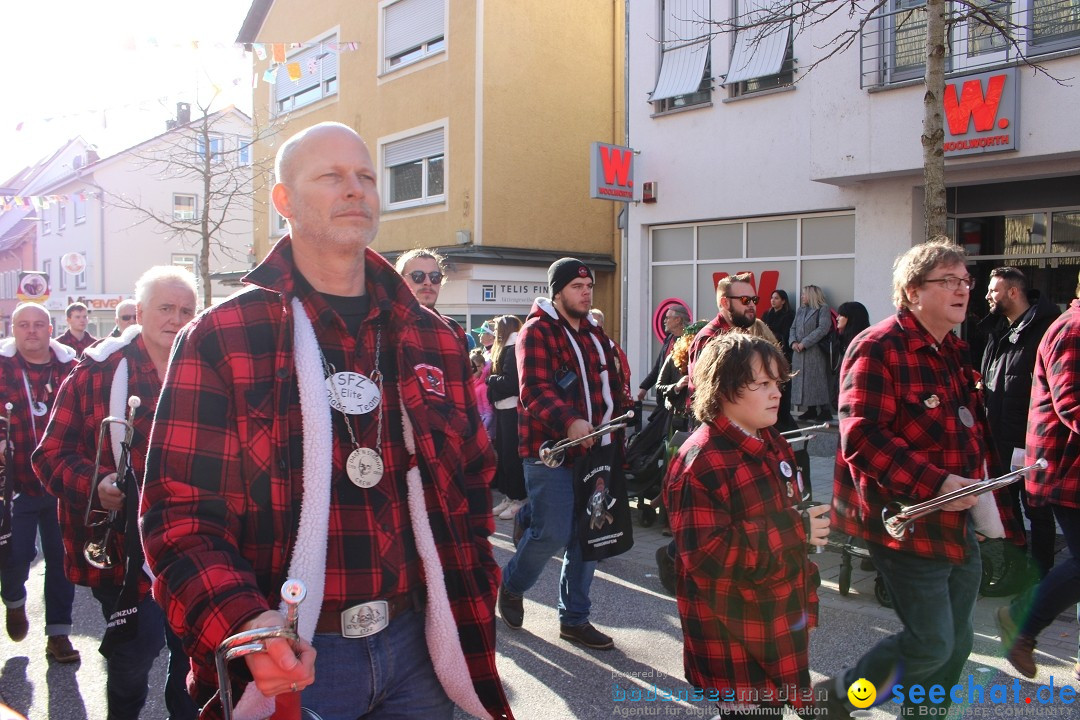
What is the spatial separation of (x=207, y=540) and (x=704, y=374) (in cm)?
183

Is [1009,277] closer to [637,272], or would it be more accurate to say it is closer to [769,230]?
[769,230]

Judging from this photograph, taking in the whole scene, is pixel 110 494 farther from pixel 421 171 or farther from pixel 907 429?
pixel 421 171

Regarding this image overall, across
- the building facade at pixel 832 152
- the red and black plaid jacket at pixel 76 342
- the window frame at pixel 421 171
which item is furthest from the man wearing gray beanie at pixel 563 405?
the window frame at pixel 421 171

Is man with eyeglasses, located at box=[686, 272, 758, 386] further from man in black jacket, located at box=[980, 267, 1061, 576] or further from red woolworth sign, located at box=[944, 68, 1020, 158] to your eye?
red woolworth sign, located at box=[944, 68, 1020, 158]

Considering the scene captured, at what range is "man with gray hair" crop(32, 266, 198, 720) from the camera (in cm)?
339

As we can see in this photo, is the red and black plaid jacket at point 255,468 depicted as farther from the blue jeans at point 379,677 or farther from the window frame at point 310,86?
Result: the window frame at point 310,86

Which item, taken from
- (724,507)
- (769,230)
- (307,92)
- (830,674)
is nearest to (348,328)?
(724,507)

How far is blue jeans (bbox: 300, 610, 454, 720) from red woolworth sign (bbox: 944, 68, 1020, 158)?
933cm

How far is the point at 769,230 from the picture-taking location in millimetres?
12586

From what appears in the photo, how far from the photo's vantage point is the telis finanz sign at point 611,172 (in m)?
13.2

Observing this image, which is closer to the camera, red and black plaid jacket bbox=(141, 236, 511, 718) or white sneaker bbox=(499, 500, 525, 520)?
red and black plaid jacket bbox=(141, 236, 511, 718)

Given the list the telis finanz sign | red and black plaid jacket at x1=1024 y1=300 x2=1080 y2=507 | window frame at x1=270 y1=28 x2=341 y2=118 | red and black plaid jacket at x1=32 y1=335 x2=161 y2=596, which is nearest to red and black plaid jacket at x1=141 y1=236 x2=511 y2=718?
red and black plaid jacket at x1=32 y1=335 x2=161 y2=596

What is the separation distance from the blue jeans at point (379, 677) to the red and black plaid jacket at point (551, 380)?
2.56 meters

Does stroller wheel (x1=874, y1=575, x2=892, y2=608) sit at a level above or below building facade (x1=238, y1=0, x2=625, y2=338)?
below
